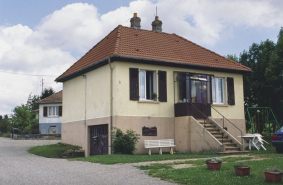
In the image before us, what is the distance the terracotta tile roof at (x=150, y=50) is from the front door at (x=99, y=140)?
3968 mm

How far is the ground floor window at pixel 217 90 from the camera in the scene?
23688mm

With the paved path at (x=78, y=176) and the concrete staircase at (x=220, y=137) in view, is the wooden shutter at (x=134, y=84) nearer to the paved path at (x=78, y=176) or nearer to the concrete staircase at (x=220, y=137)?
the concrete staircase at (x=220, y=137)

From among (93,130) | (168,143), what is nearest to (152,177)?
(168,143)

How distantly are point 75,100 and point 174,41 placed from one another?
7542 millimetres

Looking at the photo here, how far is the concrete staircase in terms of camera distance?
19211mm

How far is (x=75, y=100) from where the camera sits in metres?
Result: 24.6

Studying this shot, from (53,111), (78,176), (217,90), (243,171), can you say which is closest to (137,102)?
(217,90)

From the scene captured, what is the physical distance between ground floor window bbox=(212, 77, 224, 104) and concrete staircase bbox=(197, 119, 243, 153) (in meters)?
2.68

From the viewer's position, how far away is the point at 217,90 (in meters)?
23.9

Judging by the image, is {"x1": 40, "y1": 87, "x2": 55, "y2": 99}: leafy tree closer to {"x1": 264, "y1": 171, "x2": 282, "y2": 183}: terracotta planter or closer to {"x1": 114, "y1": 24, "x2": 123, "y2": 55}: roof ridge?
{"x1": 114, "y1": 24, "x2": 123, "y2": 55}: roof ridge

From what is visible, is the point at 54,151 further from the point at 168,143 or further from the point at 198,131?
the point at 198,131

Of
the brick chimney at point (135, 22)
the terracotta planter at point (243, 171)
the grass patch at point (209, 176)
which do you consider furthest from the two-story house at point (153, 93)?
the terracotta planter at point (243, 171)

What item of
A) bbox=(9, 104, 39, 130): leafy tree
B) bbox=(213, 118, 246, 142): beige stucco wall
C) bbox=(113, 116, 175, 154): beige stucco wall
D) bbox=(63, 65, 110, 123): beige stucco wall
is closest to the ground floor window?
bbox=(213, 118, 246, 142): beige stucco wall

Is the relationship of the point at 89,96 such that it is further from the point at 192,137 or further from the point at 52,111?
the point at 52,111
